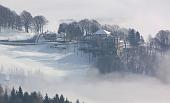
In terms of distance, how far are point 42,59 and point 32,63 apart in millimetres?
3697

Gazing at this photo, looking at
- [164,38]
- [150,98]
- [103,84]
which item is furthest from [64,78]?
[164,38]

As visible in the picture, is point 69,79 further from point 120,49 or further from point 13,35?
point 13,35

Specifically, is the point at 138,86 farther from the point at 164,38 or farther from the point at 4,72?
the point at 164,38

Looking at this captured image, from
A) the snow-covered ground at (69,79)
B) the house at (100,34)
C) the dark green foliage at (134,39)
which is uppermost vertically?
the house at (100,34)

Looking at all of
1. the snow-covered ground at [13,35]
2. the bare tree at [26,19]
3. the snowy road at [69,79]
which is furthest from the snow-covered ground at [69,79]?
the bare tree at [26,19]

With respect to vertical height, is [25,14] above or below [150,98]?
above

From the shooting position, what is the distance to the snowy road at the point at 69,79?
4606 inches

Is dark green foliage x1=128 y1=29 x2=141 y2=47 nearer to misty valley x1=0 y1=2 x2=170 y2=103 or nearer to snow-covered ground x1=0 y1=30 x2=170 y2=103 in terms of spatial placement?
misty valley x1=0 y1=2 x2=170 y2=103

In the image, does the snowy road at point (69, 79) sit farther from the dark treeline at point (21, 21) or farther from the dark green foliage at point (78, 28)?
the dark treeline at point (21, 21)

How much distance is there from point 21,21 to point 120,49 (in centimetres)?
2515

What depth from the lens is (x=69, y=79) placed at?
129 meters

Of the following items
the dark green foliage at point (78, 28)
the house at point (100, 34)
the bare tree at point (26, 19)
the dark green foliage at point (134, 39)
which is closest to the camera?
the house at point (100, 34)

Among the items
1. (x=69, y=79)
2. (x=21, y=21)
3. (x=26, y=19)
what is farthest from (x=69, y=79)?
(x=26, y=19)

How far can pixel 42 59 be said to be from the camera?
455 feet
